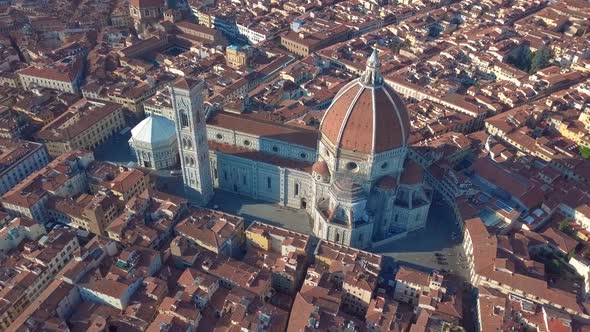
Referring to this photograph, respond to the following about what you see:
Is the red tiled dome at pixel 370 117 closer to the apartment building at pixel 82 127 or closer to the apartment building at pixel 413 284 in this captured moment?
the apartment building at pixel 413 284

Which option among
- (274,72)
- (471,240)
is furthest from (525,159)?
(274,72)

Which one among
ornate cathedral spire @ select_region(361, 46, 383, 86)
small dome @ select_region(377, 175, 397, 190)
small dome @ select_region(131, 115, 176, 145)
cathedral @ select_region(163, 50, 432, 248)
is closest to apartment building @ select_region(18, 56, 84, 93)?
small dome @ select_region(131, 115, 176, 145)

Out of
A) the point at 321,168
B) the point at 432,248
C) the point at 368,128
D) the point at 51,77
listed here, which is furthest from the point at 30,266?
the point at 432,248

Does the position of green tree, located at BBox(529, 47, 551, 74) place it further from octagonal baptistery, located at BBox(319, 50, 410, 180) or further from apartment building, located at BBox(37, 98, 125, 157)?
apartment building, located at BBox(37, 98, 125, 157)

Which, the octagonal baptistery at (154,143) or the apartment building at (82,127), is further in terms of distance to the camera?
the apartment building at (82,127)

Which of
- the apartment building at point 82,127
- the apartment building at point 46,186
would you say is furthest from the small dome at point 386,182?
the apartment building at point 82,127

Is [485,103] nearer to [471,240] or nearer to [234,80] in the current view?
[471,240]
